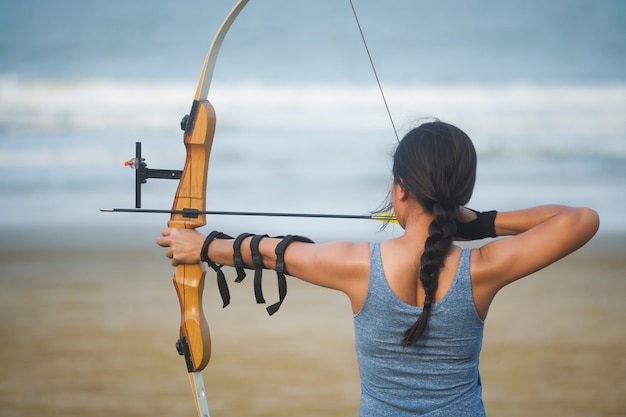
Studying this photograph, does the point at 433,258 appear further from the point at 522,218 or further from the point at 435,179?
the point at 522,218

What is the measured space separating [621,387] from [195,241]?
340 cm

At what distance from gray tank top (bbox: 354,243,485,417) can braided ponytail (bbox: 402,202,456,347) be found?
0.01 metres

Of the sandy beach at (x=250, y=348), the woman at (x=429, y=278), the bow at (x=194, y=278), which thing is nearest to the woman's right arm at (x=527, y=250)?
the woman at (x=429, y=278)

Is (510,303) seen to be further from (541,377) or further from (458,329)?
(458,329)

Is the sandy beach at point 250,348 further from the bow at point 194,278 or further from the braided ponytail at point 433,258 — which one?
the braided ponytail at point 433,258

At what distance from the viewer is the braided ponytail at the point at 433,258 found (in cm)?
129

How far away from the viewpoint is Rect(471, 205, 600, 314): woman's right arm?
1316 mm

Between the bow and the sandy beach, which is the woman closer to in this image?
the bow

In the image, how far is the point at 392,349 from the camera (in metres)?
1.33

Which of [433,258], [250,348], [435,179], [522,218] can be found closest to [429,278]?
[433,258]

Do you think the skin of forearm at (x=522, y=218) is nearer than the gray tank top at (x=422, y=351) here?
No

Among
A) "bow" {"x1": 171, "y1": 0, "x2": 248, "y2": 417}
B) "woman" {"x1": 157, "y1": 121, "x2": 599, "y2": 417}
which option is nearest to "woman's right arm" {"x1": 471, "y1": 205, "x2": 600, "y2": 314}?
"woman" {"x1": 157, "y1": 121, "x2": 599, "y2": 417}

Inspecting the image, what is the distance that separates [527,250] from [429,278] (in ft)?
0.57

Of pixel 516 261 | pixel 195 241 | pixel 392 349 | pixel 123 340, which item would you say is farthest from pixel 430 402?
pixel 123 340
